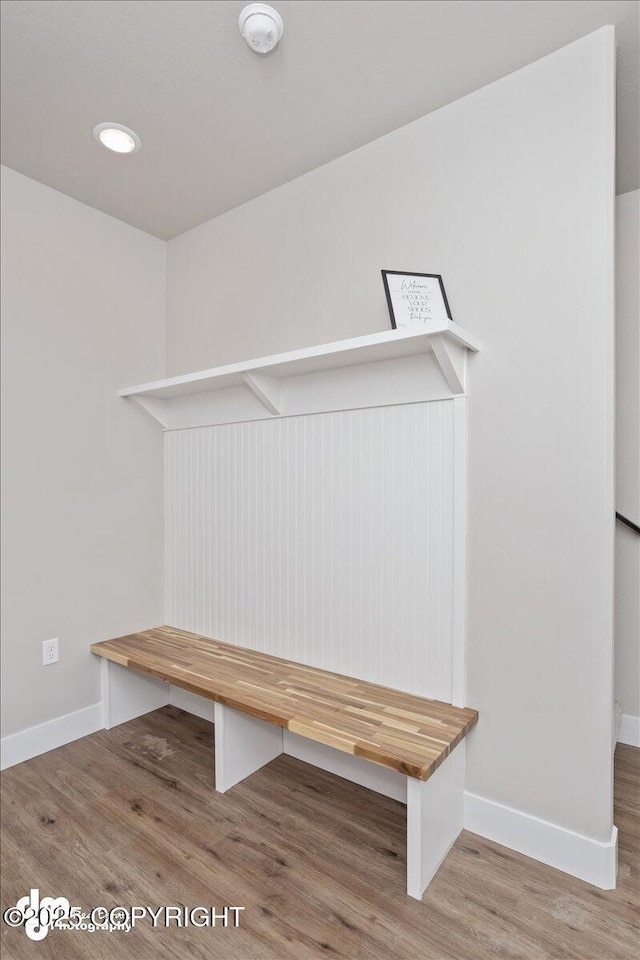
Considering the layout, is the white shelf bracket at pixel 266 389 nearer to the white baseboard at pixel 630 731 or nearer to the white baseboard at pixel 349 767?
the white baseboard at pixel 349 767

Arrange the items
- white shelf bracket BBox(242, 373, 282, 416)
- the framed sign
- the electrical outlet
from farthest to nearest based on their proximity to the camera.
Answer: the electrical outlet, white shelf bracket BBox(242, 373, 282, 416), the framed sign

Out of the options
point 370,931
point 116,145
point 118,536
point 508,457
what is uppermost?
point 116,145

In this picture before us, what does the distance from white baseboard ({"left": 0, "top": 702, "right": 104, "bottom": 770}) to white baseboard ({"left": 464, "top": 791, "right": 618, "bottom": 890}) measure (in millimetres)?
1740

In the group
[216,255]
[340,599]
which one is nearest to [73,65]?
[216,255]

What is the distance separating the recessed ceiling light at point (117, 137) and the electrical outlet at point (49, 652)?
6.95 ft

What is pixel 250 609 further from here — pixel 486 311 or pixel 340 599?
pixel 486 311

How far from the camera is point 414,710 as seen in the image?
1.78 meters

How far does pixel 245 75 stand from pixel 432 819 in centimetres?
246

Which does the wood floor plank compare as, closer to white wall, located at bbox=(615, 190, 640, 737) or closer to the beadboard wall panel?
white wall, located at bbox=(615, 190, 640, 737)

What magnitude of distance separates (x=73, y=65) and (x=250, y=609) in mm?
2159

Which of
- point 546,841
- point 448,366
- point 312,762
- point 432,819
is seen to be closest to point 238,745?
point 312,762

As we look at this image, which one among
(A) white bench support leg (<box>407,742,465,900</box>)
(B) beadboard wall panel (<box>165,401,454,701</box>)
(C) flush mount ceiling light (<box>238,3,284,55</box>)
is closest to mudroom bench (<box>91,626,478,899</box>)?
(A) white bench support leg (<box>407,742,465,900</box>)

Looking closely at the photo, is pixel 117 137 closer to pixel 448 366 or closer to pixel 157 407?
pixel 157 407

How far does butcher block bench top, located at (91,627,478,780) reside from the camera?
5.08ft
